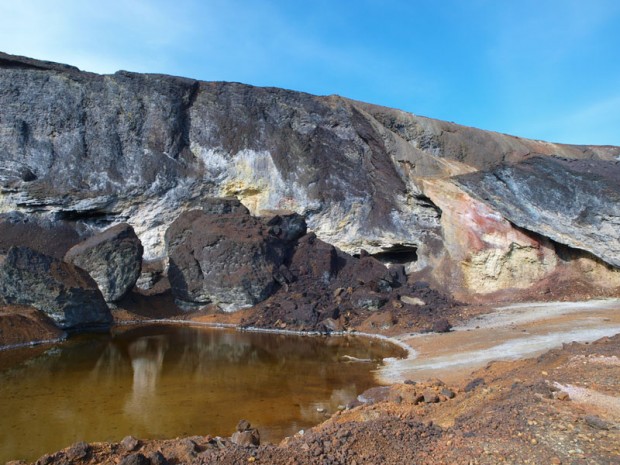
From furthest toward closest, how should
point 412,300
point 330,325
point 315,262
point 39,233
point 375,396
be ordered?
point 39,233
point 315,262
point 412,300
point 330,325
point 375,396

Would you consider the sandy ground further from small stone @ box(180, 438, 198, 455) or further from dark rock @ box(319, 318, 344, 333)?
dark rock @ box(319, 318, 344, 333)

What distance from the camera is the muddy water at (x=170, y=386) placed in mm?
8836

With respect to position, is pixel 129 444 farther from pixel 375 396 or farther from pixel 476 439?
pixel 375 396

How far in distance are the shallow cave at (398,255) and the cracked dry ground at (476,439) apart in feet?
63.3

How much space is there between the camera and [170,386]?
11.8 meters

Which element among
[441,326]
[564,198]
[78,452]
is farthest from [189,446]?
[564,198]

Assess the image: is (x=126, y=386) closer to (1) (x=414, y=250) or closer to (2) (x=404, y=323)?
(2) (x=404, y=323)

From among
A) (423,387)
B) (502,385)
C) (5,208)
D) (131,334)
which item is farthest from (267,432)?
(5,208)

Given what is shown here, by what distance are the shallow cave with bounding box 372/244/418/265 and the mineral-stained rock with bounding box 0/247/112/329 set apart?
14.7 meters

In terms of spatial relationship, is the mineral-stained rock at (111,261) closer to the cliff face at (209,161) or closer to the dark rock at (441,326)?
the cliff face at (209,161)

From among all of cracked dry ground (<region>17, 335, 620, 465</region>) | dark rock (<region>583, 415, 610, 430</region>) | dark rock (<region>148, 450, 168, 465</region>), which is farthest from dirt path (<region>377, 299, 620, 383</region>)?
dark rock (<region>148, 450, 168, 465</region>)

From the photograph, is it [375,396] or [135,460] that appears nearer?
[135,460]

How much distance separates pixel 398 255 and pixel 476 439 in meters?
22.3

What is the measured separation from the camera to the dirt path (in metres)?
12.6
